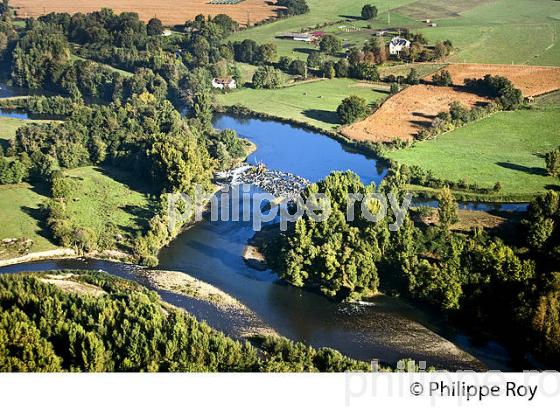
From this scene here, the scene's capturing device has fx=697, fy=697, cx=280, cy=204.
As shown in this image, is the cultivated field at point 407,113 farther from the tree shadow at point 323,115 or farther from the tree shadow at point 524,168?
the tree shadow at point 524,168

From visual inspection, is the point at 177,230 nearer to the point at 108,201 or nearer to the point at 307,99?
the point at 108,201

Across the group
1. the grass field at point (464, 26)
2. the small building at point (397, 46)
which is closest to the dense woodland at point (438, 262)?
the grass field at point (464, 26)

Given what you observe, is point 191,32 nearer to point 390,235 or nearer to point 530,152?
point 530,152

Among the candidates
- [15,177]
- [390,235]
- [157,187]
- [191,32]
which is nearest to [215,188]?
[157,187]

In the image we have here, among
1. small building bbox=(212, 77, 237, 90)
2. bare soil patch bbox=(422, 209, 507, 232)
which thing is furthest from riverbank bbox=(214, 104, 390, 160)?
bare soil patch bbox=(422, 209, 507, 232)

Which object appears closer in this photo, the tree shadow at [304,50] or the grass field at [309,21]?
the tree shadow at [304,50]
